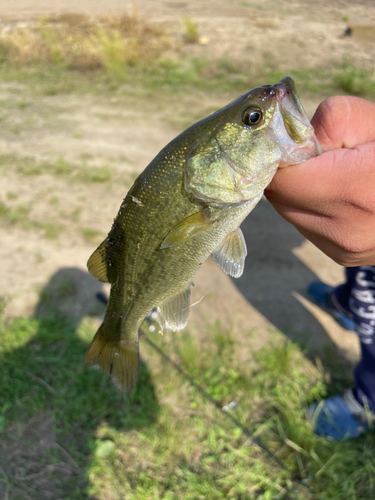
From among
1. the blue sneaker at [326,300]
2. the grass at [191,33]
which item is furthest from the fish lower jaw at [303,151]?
the grass at [191,33]

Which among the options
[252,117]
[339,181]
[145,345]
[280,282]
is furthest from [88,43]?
[339,181]

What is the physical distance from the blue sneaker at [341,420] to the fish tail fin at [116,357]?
1.98m

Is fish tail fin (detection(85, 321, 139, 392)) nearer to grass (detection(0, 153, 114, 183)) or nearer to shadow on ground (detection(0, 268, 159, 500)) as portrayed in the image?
shadow on ground (detection(0, 268, 159, 500))

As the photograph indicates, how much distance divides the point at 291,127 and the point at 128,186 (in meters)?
4.55

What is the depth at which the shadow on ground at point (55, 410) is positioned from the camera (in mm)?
2713

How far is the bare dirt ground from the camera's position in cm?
391

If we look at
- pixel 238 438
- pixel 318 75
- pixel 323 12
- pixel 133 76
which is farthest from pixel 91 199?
pixel 323 12

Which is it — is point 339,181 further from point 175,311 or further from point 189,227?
point 175,311

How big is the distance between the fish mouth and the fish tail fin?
1.25 m

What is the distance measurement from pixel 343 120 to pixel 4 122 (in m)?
8.15

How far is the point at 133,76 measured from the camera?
9141 mm

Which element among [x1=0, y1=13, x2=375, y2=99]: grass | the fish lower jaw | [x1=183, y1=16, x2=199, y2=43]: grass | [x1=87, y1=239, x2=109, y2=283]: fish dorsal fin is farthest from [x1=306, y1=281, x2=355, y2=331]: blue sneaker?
[x1=183, y1=16, x2=199, y2=43]: grass

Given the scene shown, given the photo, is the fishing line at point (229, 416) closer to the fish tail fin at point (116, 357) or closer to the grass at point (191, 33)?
the fish tail fin at point (116, 357)

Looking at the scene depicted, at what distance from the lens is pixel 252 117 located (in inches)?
53.1
